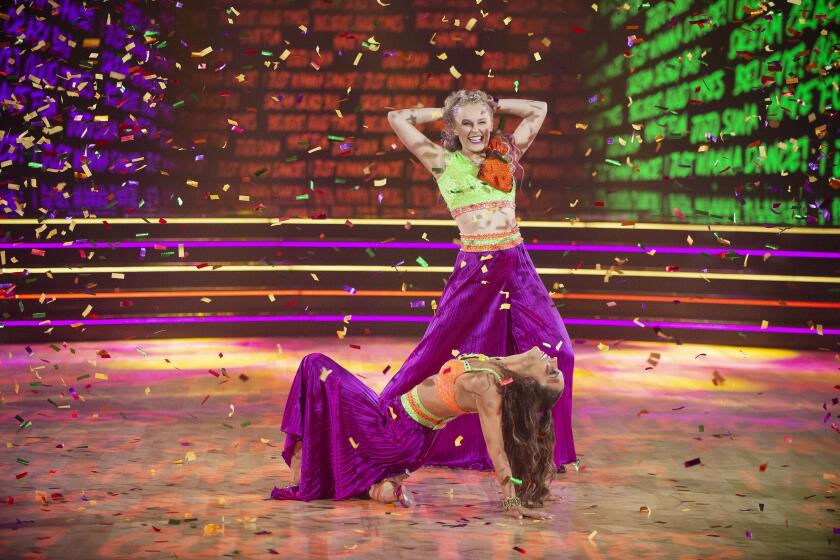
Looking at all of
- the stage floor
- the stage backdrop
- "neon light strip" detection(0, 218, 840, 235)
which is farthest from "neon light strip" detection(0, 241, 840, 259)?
the stage floor

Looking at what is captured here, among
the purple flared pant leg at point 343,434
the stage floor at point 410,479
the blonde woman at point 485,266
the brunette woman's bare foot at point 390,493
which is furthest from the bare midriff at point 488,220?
the brunette woman's bare foot at point 390,493

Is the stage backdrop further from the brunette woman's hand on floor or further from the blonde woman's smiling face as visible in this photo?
the brunette woman's hand on floor

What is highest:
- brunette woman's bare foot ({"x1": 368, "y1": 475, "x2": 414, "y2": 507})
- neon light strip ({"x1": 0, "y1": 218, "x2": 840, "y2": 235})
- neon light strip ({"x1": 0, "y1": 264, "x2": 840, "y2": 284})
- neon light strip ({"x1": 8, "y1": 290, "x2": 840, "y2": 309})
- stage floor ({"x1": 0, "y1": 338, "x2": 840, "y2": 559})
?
neon light strip ({"x1": 0, "y1": 218, "x2": 840, "y2": 235})

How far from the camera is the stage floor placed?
13.7ft

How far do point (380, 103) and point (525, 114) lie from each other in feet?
29.5

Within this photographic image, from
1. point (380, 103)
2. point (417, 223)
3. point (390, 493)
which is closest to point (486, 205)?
point (390, 493)

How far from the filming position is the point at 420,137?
17.7 feet

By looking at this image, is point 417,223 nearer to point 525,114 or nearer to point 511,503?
point 525,114

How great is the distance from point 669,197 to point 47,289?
27.4ft

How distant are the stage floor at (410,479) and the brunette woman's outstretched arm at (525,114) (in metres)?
1.54

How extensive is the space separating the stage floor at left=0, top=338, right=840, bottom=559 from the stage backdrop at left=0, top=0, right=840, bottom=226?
137 inches

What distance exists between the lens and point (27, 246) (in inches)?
390

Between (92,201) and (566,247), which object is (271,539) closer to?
(566,247)

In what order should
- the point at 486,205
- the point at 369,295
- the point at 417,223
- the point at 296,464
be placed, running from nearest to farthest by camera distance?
1. the point at 296,464
2. the point at 486,205
3. the point at 417,223
4. the point at 369,295
